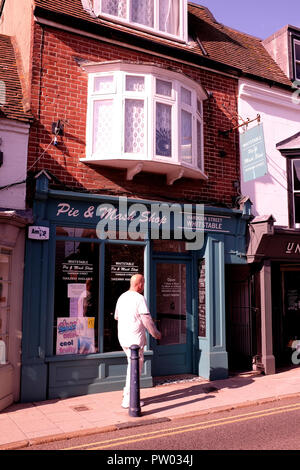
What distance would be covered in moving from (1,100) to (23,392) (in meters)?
5.27

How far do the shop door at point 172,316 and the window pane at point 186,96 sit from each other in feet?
11.4

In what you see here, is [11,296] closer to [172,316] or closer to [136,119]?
[172,316]

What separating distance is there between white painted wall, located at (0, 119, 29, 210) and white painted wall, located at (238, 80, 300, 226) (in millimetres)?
5132

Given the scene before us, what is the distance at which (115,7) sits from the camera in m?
9.37

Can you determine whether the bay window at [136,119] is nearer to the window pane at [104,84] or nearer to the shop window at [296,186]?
the window pane at [104,84]

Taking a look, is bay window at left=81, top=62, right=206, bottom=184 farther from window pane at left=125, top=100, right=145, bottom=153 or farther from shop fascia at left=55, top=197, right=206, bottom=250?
shop fascia at left=55, top=197, right=206, bottom=250

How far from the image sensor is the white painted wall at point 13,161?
736cm

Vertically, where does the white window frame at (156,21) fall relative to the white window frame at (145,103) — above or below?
above

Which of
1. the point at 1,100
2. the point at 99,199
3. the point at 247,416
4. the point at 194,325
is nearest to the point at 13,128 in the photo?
Answer: the point at 1,100

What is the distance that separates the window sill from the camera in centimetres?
819

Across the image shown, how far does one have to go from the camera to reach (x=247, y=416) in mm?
6234

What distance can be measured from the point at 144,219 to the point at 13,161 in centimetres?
273

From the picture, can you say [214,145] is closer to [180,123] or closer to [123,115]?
[180,123]

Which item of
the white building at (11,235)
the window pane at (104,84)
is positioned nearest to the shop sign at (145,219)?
the white building at (11,235)
